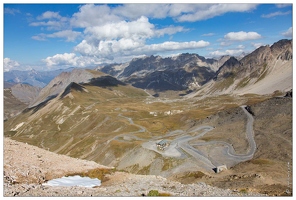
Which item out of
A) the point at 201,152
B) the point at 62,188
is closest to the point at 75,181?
the point at 62,188

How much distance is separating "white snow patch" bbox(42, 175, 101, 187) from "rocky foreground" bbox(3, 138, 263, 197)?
1.12 metres

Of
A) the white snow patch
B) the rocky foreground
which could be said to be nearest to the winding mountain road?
the rocky foreground

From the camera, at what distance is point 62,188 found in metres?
30.2

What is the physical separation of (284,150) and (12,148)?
230 ft

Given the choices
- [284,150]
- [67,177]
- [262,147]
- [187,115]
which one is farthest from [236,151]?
[187,115]

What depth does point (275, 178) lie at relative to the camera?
167 feet

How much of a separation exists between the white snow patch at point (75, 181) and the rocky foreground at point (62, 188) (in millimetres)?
1120

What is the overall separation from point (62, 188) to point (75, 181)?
4.87 metres

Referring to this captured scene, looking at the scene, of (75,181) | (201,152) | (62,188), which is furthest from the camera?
(201,152)

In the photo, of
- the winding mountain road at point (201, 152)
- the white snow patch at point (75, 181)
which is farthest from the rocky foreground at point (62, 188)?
the winding mountain road at point (201, 152)

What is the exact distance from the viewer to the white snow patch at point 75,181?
3322 centimetres

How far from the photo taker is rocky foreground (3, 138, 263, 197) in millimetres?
28484

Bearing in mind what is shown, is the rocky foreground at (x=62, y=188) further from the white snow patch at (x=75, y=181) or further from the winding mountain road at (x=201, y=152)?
the winding mountain road at (x=201, y=152)

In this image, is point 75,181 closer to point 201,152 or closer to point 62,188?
point 62,188
